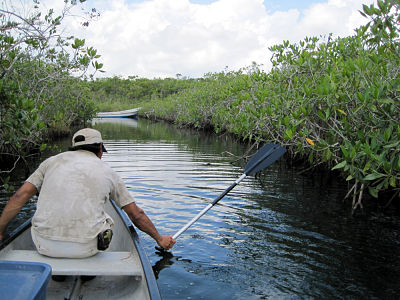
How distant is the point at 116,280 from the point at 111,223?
51 centimetres

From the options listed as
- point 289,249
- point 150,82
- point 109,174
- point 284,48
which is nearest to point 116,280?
point 109,174

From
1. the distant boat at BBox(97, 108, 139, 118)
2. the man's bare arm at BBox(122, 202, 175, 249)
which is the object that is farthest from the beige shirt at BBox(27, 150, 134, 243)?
the distant boat at BBox(97, 108, 139, 118)

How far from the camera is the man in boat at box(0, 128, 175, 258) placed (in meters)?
3.15

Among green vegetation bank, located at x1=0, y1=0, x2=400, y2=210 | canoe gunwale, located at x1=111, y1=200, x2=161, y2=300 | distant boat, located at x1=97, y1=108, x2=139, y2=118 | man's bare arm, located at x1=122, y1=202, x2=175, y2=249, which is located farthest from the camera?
distant boat, located at x1=97, y1=108, x2=139, y2=118

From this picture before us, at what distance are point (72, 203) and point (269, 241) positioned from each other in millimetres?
2984

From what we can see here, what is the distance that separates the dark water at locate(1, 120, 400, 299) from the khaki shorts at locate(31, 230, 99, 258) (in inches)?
39.0

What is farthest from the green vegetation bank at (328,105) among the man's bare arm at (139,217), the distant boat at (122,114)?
the distant boat at (122,114)

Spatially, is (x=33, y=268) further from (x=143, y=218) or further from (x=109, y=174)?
(x=143, y=218)

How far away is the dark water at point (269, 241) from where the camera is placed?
3969 mm

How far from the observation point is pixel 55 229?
3.17m

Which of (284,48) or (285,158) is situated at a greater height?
(284,48)

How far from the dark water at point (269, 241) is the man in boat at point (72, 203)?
1078 millimetres

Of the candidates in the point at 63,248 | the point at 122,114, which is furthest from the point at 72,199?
the point at 122,114

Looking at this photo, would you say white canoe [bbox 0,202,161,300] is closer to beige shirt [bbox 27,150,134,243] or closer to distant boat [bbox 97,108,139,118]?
beige shirt [bbox 27,150,134,243]
